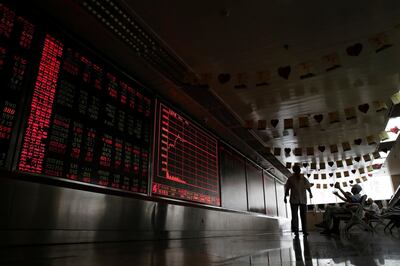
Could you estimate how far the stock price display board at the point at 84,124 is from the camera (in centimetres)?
282

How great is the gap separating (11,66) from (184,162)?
3126 mm

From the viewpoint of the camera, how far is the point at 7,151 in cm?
248

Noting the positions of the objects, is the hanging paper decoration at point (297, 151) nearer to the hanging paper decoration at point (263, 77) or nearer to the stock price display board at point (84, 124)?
the hanging paper decoration at point (263, 77)

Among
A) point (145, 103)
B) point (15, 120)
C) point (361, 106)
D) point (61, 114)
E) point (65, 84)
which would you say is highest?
point (361, 106)

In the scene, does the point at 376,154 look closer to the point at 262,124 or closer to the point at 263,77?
the point at 262,124

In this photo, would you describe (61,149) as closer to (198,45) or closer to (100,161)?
(100,161)

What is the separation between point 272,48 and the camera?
11.9 ft

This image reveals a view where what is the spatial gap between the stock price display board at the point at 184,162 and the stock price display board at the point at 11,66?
7.02 feet

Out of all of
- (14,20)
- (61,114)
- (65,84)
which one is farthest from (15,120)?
(14,20)

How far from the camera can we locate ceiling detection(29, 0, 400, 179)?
3.06 meters

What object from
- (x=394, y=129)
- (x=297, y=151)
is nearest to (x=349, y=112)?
(x=394, y=129)

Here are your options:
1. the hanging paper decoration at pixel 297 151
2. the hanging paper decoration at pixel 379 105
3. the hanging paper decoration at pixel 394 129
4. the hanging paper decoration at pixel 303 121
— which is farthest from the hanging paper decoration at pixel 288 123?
the hanging paper decoration at pixel 394 129

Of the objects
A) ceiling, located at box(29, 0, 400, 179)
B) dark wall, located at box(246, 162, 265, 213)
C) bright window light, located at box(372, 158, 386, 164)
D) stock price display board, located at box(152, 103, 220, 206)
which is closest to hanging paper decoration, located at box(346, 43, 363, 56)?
ceiling, located at box(29, 0, 400, 179)

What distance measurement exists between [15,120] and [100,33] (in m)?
1.38
